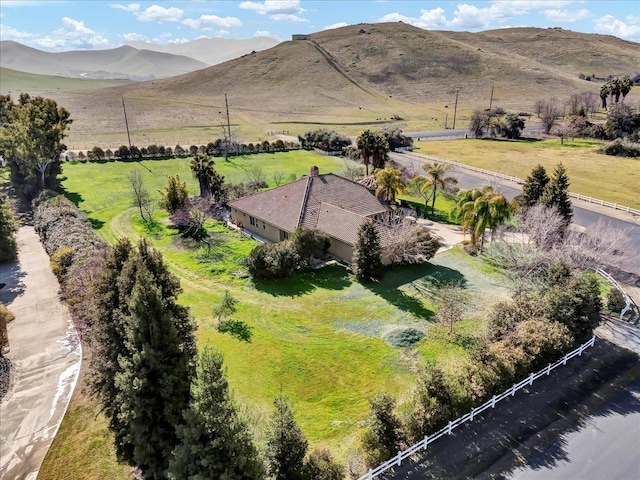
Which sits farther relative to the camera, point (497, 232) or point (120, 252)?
point (497, 232)

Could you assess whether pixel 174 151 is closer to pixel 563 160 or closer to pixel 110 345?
pixel 110 345

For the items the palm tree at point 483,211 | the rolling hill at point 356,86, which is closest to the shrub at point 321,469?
the palm tree at point 483,211

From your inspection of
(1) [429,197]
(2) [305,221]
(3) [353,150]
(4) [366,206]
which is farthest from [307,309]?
(3) [353,150]

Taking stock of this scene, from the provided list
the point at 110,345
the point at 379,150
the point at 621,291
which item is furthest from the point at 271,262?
the point at 621,291

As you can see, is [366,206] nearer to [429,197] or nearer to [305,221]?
[305,221]

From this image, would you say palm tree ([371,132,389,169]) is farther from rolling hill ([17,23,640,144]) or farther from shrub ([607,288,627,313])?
rolling hill ([17,23,640,144])

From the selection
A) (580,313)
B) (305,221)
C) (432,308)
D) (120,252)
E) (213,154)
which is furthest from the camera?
(213,154)

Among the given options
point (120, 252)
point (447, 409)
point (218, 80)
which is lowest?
point (447, 409)

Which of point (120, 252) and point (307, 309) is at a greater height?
point (120, 252)
